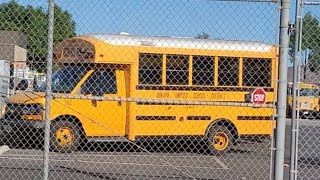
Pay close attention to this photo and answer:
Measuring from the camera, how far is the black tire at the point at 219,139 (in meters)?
13.9

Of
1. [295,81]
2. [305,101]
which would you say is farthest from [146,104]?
[305,101]

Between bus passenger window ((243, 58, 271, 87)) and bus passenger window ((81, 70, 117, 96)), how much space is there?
301 cm

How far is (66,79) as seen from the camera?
13062 mm

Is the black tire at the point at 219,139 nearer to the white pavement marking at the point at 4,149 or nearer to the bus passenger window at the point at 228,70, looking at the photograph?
the bus passenger window at the point at 228,70

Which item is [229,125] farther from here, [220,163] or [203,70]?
[220,163]

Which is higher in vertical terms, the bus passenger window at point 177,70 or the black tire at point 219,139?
the bus passenger window at point 177,70

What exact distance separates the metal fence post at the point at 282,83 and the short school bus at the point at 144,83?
7070 mm

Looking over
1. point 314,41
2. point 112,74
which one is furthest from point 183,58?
point 314,41

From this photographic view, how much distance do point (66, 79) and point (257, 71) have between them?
446 centimetres

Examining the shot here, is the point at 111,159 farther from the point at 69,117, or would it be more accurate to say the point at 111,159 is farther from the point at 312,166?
the point at 312,166

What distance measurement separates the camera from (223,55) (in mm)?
13406

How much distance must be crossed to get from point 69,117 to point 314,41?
22.9 feet

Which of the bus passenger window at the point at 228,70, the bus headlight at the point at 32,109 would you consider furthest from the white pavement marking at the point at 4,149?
the bus passenger window at the point at 228,70

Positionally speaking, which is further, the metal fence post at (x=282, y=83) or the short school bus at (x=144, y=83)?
the short school bus at (x=144, y=83)
